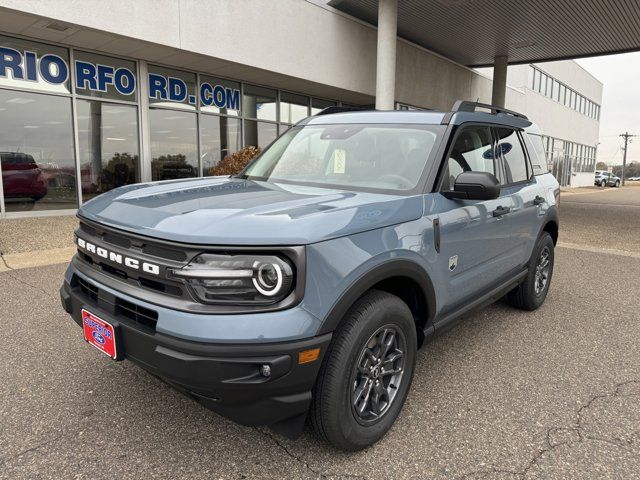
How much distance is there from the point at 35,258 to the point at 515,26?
54.5ft

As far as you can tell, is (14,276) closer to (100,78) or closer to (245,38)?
(100,78)

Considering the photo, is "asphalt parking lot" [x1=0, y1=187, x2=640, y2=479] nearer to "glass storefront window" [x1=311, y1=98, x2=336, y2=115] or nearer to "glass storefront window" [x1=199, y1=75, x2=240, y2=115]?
"glass storefront window" [x1=199, y1=75, x2=240, y2=115]

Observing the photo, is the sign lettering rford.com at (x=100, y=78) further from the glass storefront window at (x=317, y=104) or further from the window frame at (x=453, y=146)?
the window frame at (x=453, y=146)

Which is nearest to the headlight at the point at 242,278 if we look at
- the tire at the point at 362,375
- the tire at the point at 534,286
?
the tire at the point at 362,375

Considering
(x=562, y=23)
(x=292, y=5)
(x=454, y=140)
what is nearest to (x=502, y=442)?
(x=454, y=140)

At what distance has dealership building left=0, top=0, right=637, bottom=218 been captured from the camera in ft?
31.8

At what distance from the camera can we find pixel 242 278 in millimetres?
1979

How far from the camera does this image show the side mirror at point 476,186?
2715 millimetres

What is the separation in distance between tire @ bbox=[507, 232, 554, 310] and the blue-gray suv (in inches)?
41.0

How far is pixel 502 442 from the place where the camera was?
98.9 inches

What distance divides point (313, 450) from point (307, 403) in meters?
0.51

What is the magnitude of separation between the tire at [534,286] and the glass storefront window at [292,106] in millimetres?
11397

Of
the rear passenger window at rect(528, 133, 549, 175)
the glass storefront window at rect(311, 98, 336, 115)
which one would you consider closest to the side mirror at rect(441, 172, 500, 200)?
the rear passenger window at rect(528, 133, 549, 175)

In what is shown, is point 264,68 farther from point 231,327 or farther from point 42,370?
point 231,327
